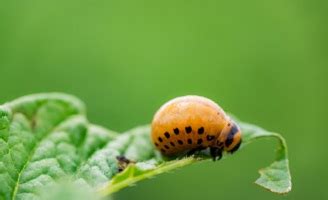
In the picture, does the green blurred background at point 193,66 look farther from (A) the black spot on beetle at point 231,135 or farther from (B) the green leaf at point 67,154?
(B) the green leaf at point 67,154

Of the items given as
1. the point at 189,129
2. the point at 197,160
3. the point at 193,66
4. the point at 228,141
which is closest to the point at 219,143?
the point at 228,141

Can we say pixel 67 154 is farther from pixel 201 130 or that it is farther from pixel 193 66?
pixel 193 66

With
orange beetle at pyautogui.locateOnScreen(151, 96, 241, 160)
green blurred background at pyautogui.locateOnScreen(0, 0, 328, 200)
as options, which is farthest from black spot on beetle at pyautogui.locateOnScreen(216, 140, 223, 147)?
green blurred background at pyautogui.locateOnScreen(0, 0, 328, 200)

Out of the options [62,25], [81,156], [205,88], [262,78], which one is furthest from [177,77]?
[81,156]

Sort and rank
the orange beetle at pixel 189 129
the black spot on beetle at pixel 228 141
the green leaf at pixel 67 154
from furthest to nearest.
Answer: the black spot on beetle at pixel 228 141 < the orange beetle at pixel 189 129 < the green leaf at pixel 67 154

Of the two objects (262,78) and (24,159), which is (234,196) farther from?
(24,159)

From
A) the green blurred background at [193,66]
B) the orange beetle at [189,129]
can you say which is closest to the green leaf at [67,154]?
the orange beetle at [189,129]
